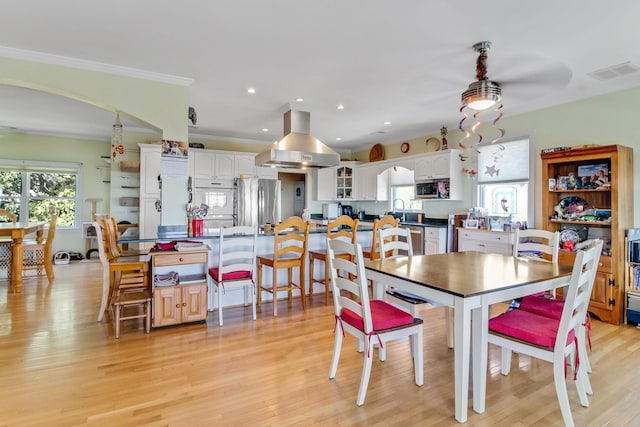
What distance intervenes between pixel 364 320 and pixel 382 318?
16cm

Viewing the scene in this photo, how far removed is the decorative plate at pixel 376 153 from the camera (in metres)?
7.25

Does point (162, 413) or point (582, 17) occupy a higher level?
point (582, 17)

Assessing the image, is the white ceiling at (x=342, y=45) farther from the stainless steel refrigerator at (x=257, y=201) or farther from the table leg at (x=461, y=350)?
the stainless steel refrigerator at (x=257, y=201)

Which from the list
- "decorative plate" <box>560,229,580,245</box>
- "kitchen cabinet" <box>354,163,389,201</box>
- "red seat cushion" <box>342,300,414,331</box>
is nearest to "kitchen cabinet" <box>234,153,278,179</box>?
"kitchen cabinet" <box>354,163,389,201</box>

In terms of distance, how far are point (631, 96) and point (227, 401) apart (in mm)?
4906

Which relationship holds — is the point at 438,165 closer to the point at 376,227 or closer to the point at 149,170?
the point at 376,227

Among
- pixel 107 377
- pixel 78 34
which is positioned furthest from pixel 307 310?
pixel 78 34

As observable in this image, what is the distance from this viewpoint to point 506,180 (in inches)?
194

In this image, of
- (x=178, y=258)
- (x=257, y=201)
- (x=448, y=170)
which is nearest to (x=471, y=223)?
(x=448, y=170)

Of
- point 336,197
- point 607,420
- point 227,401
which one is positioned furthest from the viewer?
point 336,197

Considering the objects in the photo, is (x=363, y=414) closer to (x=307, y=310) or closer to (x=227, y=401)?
(x=227, y=401)

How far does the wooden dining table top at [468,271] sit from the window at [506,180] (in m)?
2.28

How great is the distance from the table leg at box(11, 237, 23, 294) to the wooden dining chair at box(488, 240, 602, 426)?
567 centimetres

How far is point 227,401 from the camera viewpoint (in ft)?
6.80
